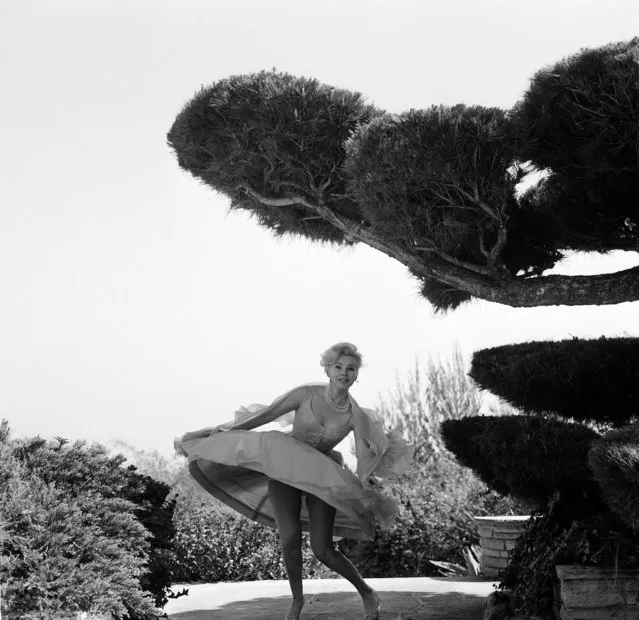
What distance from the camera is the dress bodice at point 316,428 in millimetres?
6266

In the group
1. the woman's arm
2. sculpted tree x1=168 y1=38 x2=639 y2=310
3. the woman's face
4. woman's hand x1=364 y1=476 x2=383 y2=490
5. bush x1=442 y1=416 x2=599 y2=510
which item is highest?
sculpted tree x1=168 y1=38 x2=639 y2=310

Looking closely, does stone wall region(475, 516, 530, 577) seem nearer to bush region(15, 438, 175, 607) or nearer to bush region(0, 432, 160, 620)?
bush region(15, 438, 175, 607)

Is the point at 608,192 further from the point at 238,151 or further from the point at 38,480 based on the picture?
the point at 38,480

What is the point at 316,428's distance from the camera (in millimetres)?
6270

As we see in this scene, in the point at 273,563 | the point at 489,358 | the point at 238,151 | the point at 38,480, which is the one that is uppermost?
the point at 238,151

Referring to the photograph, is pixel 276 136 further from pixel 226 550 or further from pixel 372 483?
pixel 226 550

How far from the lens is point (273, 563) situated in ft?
35.6

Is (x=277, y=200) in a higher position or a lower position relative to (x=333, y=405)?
higher

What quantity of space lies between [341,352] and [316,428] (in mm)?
586

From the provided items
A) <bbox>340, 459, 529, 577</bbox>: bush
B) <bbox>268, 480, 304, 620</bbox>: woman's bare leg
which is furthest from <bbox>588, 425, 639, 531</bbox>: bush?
<bbox>340, 459, 529, 577</bbox>: bush

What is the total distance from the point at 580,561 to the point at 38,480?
382cm

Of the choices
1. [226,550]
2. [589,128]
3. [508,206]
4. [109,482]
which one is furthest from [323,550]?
[226,550]

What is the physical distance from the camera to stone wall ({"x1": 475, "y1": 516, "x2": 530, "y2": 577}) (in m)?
9.27

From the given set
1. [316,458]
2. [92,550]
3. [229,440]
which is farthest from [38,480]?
[316,458]
